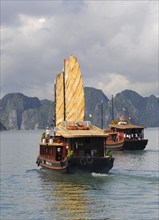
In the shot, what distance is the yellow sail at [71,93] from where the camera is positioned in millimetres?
45969

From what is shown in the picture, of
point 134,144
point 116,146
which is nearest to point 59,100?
point 116,146

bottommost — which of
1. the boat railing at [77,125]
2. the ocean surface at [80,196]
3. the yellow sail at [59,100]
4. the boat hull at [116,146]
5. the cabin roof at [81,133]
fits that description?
the ocean surface at [80,196]

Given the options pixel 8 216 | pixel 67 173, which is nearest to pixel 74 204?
Answer: pixel 8 216

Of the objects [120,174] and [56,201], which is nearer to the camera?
[56,201]

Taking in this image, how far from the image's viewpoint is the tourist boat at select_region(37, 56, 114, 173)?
34.1 meters

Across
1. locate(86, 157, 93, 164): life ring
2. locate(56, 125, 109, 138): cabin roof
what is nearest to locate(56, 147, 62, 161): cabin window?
locate(56, 125, 109, 138): cabin roof

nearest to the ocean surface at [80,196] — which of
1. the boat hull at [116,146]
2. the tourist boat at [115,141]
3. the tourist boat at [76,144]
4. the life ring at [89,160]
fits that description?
the tourist boat at [76,144]

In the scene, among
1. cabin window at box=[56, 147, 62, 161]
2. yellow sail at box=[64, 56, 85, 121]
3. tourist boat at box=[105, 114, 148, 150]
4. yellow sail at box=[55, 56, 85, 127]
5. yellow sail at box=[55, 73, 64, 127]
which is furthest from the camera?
tourist boat at box=[105, 114, 148, 150]

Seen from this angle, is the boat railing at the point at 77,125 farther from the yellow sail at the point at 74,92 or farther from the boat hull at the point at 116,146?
the boat hull at the point at 116,146

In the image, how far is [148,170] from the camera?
41094 millimetres

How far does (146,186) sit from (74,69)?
66.1ft

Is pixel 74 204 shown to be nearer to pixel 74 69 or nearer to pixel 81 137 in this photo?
pixel 81 137

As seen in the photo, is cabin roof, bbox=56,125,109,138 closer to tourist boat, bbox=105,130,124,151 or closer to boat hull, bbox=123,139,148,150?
boat hull, bbox=123,139,148,150

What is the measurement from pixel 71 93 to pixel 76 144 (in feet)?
41.2
